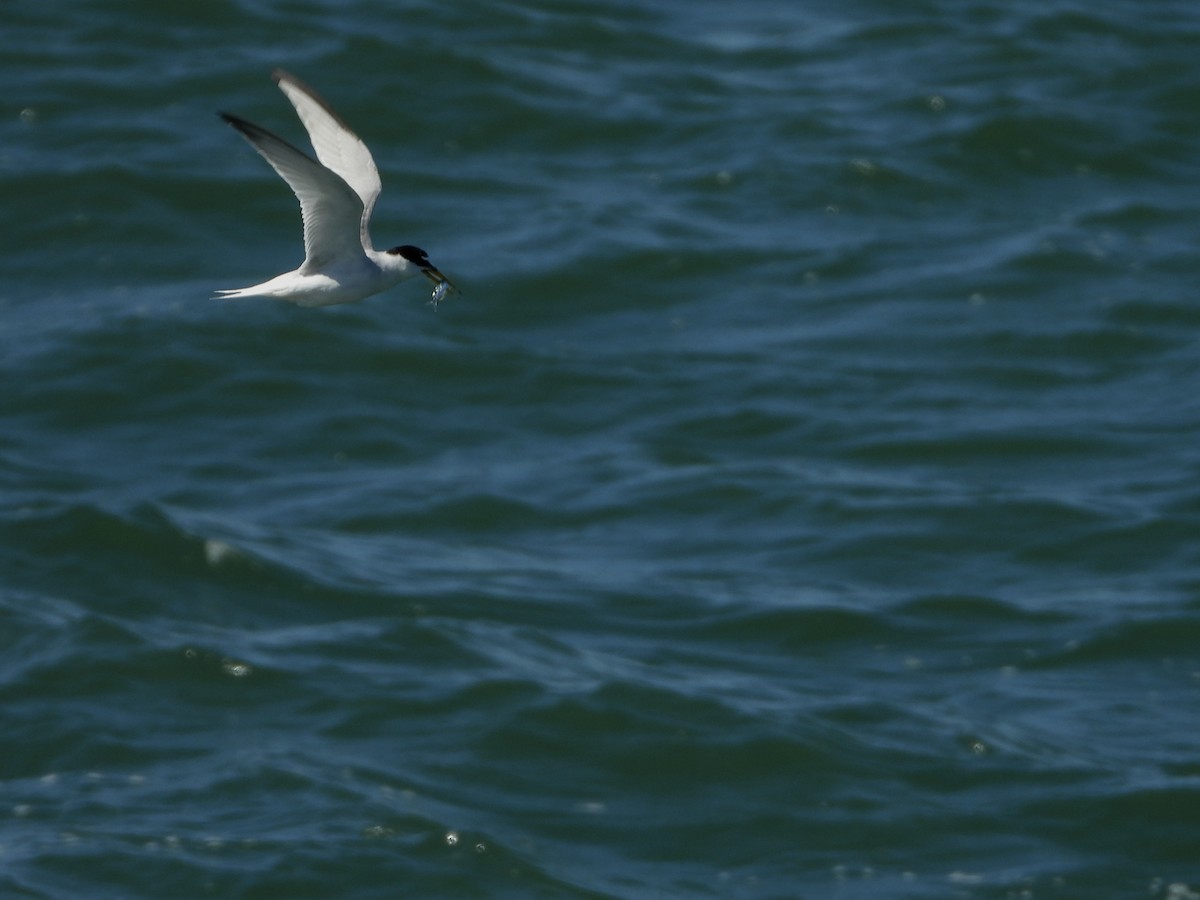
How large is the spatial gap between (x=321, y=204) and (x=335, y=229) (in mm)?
180

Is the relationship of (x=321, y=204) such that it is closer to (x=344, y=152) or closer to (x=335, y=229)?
(x=335, y=229)

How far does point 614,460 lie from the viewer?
21.2m

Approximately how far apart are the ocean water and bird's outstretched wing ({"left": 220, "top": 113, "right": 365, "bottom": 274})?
5410mm

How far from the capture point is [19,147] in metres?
26.3

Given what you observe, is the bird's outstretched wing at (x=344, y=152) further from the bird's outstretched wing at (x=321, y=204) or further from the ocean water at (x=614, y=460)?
the ocean water at (x=614, y=460)

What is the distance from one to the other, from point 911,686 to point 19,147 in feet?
46.9

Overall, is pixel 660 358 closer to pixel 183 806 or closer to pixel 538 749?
pixel 538 749

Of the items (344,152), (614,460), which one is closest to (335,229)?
(344,152)

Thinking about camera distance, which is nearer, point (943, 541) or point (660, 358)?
point (943, 541)

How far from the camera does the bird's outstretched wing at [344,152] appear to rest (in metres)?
11.6

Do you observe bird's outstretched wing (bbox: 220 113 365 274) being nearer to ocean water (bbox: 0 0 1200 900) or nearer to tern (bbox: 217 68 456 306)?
tern (bbox: 217 68 456 306)

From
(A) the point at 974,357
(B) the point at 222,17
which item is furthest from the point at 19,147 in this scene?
(A) the point at 974,357

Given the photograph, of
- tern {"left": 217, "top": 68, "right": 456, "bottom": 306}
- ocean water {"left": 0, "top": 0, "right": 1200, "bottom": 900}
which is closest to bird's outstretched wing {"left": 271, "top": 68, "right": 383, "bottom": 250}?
tern {"left": 217, "top": 68, "right": 456, "bottom": 306}

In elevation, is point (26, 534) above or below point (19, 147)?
below
